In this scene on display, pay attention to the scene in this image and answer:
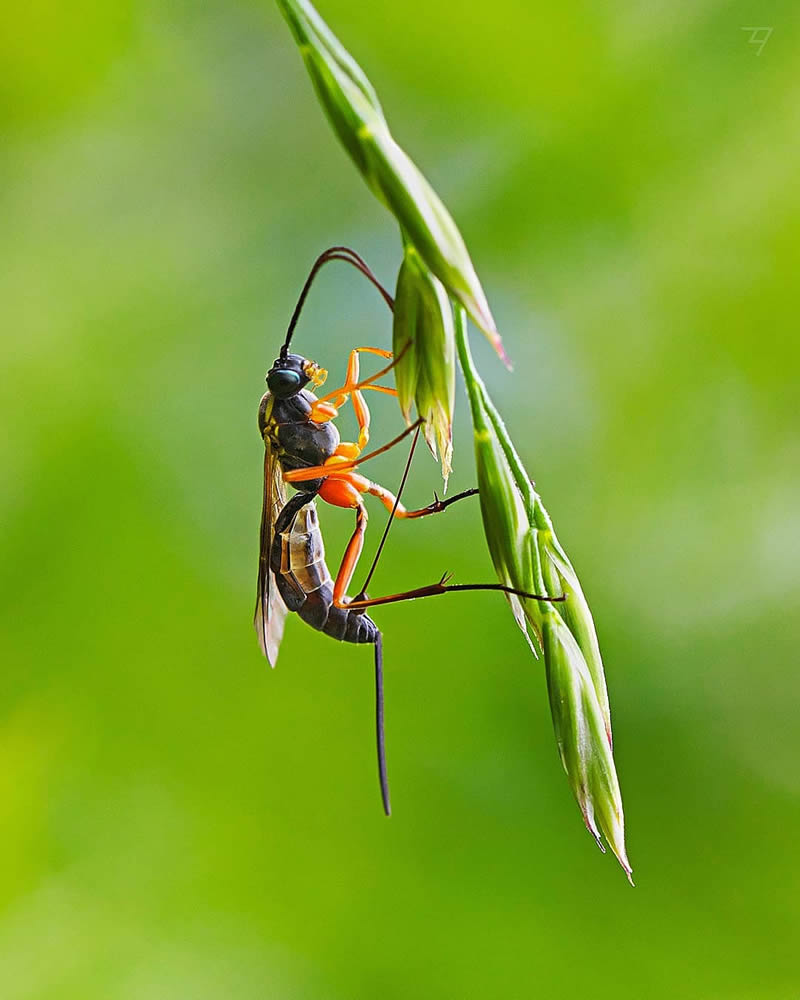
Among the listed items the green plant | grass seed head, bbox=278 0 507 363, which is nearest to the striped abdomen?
the green plant

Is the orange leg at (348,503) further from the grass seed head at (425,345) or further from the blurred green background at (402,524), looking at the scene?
the blurred green background at (402,524)

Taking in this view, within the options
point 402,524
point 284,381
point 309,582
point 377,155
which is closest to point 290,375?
point 284,381

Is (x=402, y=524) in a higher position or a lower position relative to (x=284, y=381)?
lower

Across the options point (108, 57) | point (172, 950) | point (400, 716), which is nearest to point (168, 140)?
point (108, 57)

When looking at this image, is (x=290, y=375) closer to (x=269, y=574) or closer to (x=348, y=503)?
(x=348, y=503)

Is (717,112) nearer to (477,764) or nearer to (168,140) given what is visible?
(168,140)

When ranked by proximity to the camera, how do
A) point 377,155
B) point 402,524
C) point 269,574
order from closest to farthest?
point 377,155, point 269,574, point 402,524
